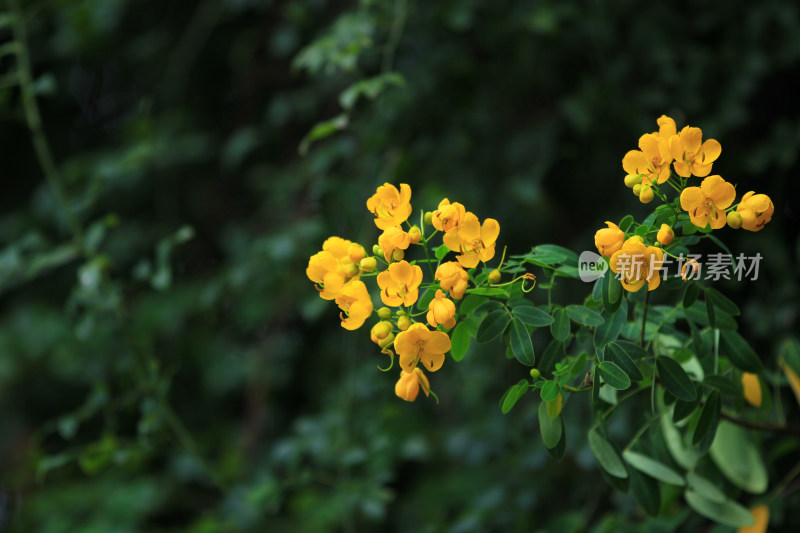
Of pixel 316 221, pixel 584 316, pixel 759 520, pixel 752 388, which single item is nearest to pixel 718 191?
pixel 584 316

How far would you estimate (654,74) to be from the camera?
129 centimetres

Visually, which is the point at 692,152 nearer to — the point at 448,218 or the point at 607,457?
the point at 448,218

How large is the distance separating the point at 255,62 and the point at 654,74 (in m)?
0.99

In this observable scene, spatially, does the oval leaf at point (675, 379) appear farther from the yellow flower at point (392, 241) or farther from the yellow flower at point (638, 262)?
the yellow flower at point (392, 241)

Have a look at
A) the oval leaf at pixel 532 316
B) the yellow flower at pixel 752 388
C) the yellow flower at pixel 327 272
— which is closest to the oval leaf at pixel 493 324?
the oval leaf at pixel 532 316

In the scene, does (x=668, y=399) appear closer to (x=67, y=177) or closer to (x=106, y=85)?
(x=67, y=177)

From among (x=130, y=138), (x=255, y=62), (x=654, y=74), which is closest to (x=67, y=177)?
(x=130, y=138)

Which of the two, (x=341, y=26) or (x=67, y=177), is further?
(x=67, y=177)

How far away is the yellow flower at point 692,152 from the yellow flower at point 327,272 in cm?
25

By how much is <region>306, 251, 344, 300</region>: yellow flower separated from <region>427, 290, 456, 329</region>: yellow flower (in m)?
0.08

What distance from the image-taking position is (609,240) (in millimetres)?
479

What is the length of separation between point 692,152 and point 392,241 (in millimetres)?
215

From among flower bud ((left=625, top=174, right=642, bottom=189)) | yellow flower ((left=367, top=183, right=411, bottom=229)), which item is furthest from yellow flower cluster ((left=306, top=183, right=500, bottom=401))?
flower bud ((left=625, top=174, right=642, bottom=189))

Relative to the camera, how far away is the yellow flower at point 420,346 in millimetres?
493
